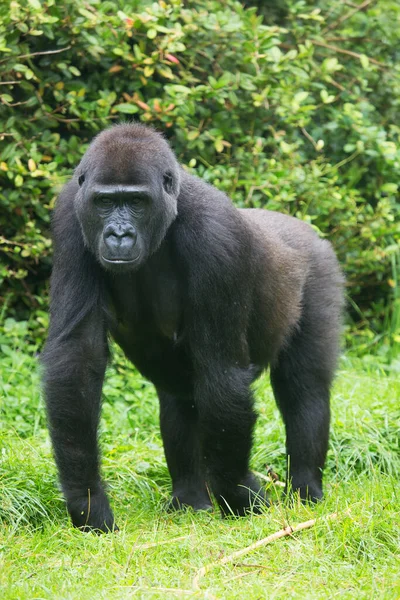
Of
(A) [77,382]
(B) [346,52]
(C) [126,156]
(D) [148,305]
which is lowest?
(A) [77,382]

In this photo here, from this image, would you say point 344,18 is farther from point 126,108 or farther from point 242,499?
point 242,499

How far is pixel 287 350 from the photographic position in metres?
5.43

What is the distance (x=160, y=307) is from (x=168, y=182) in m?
0.62

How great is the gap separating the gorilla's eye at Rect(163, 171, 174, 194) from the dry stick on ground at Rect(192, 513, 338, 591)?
162 centimetres

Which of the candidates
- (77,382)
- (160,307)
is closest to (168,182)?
(160,307)

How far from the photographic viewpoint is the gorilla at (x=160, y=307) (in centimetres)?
435

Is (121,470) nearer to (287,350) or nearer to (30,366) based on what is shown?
(287,350)

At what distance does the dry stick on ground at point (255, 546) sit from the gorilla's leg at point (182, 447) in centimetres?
123

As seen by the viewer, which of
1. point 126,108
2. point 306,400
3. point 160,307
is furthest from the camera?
point 126,108

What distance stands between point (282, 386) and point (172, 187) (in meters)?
1.49

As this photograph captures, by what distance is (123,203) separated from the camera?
14.3ft

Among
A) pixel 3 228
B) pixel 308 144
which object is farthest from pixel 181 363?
pixel 308 144

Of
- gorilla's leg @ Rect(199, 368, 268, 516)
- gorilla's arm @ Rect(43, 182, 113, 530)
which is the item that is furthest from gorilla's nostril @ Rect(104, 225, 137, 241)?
gorilla's leg @ Rect(199, 368, 268, 516)

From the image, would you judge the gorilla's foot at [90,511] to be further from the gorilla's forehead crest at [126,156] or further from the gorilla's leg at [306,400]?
the gorilla's forehead crest at [126,156]
